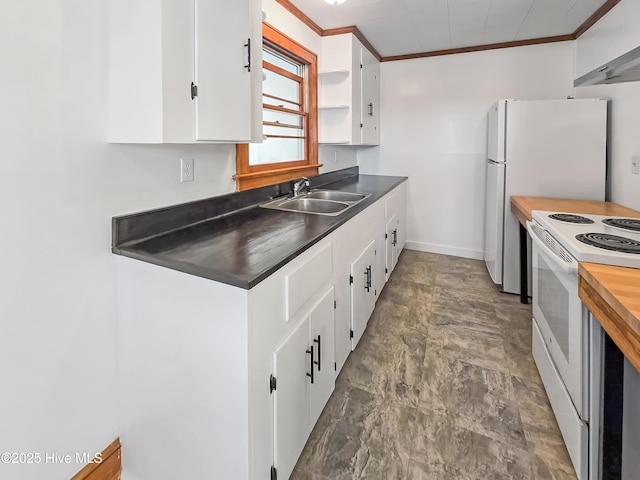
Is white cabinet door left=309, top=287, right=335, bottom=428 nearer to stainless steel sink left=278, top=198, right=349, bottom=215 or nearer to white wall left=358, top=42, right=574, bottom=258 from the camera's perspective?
stainless steel sink left=278, top=198, right=349, bottom=215

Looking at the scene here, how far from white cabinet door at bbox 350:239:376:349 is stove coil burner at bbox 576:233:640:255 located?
1.06 metres

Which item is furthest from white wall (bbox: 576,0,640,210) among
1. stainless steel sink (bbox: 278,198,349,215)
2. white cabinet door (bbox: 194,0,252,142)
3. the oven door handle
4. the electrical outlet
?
the electrical outlet

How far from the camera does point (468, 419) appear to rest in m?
1.67

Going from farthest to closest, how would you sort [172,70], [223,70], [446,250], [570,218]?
1. [446,250]
2. [570,218]
3. [223,70]
4. [172,70]

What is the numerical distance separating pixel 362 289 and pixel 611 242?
1223 mm

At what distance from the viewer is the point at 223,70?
1.41 m

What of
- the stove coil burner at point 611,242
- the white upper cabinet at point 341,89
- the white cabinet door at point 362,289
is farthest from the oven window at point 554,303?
the white upper cabinet at point 341,89

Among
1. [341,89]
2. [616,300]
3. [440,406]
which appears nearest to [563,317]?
[616,300]

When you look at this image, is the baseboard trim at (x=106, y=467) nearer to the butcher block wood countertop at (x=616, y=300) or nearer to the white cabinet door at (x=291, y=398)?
the white cabinet door at (x=291, y=398)

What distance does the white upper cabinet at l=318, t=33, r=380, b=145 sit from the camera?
10.3 ft

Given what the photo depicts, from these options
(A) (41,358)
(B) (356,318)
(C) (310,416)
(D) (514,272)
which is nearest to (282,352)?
(C) (310,416)

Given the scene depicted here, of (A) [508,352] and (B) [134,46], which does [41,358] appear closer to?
(B) [134,46]

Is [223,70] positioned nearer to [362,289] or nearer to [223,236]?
[223,236]

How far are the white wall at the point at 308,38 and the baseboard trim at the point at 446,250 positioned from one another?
48.6 inches
